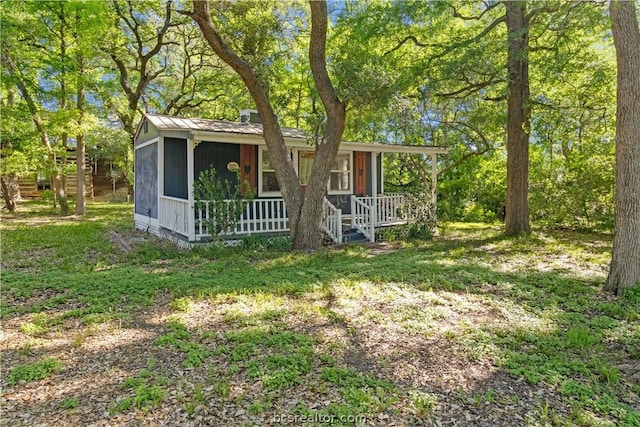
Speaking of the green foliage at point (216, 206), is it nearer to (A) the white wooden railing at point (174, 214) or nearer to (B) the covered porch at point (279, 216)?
(B) the covered porch at point (279, 216)

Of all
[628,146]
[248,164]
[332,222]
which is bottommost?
[332,222]

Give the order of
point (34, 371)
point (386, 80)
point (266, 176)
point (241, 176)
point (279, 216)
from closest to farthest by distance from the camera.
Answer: point (34, 371) → point (386, 80) → point (279, 216) → point (241, 176) → point (266, 176)

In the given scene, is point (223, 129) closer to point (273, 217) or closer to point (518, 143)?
point (273, 217)

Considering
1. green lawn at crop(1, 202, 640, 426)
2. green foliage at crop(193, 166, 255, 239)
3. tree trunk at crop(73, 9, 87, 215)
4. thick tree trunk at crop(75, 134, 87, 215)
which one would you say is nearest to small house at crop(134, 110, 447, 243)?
green foliage at crop(193, 166, 255, 239)

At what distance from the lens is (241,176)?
10852 mm

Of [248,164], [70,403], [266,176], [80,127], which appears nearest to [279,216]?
[266,176]

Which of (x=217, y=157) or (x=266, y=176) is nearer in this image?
(x=217, y=157)

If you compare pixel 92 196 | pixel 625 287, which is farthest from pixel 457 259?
pixel 92 196

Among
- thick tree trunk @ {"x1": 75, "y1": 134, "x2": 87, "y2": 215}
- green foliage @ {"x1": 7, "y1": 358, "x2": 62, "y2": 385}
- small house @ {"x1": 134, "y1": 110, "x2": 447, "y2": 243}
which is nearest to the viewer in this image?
Result: green foliage @ {"x1": 7, "y1": 358, "x2": 62, "y2": 385}

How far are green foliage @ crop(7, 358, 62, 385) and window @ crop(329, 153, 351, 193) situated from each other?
9.33 metres

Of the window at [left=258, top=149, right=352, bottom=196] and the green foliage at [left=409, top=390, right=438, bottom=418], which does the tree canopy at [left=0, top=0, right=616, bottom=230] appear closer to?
the window at [left=258, top=149, right=352, bottom=196]

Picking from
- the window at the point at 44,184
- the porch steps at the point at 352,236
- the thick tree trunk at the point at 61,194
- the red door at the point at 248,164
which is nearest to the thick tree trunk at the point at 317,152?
the porch steps at the point at 352,236

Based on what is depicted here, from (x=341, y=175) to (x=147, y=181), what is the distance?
5.89 metres

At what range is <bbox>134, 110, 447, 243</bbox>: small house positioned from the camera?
31.2 ft
